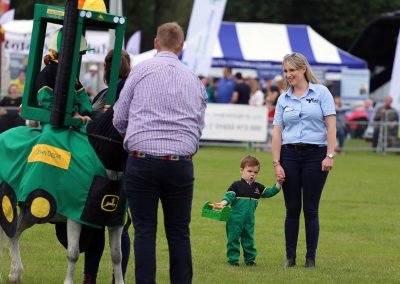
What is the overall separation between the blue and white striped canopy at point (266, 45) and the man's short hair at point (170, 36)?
25.8 metres

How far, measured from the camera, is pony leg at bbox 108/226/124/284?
8.20m

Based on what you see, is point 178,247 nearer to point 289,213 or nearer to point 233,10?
point 289,213

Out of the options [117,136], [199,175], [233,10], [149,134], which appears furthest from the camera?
[233,10]

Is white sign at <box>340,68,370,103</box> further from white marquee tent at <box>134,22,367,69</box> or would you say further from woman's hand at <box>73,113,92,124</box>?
woman's hand at <box>73,113,92,124</box>

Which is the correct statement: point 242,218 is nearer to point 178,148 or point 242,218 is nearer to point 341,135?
point 178,148

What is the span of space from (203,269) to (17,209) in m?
2.09

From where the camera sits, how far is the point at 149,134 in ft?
23.4

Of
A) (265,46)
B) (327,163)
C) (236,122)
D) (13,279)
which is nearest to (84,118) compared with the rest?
(13,279)

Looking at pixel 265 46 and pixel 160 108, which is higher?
pixel 265 46

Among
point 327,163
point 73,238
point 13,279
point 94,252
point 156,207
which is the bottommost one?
point 13,279

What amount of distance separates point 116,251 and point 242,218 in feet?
6.75

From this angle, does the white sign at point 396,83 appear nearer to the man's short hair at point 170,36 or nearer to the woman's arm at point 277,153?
the woman's arm at point 277,153

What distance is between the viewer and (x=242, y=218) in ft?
32.8

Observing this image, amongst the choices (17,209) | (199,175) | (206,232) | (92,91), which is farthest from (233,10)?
(17,209)
